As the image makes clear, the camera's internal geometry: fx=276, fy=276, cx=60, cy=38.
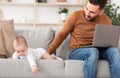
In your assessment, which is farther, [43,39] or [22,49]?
[43,39]

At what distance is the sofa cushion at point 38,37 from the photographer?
2.76 metres

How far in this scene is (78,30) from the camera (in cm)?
251

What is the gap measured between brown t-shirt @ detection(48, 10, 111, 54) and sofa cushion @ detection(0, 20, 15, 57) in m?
0.47

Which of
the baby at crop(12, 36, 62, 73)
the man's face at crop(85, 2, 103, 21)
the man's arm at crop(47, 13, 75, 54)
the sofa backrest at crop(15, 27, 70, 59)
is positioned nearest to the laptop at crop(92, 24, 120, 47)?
the man's face at crop(85, 2, 103, 21)

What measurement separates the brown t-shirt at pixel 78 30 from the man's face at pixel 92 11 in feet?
0.30

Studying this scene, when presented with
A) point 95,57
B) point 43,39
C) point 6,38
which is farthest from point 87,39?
point 6,38

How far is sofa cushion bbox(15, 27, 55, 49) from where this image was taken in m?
2.76

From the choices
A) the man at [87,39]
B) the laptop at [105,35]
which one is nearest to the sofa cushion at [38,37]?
the man at [87,39]

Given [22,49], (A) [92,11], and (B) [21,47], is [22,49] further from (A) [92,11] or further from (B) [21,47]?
(A) [92,11]

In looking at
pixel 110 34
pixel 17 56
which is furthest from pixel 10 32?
pixel 110 34

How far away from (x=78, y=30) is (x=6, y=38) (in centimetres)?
73

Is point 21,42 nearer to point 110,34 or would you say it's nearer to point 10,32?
point 10,32

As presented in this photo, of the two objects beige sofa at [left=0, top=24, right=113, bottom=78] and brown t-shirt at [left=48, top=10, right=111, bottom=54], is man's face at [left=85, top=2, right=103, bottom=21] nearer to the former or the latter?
brown t-shirt at [left=48, top=10, right=111, bottom=54]

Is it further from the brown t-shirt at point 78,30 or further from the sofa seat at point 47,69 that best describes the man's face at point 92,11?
the sofa seat at point 47,69
